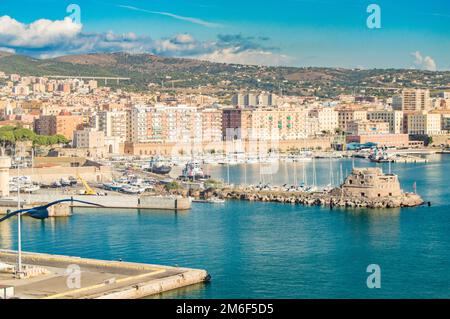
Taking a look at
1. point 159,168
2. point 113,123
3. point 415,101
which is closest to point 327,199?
point 159,168

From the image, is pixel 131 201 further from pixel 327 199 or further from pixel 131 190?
pixel 327 199

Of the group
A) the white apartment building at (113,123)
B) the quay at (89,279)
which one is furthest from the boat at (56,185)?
the white apartment building at (113,123)

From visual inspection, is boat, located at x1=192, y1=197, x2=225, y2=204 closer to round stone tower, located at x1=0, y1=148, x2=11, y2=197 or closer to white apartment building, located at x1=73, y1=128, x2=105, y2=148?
round stone tower, located at x1=0, y1=148, x2=11, y2=197

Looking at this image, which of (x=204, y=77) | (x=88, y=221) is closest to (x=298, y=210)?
(x=88, y=221)

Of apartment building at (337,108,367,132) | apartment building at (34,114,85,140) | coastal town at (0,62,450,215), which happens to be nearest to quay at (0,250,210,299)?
coastal town at (0,62,450,215)

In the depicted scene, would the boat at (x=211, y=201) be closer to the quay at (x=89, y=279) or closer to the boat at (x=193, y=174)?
the boat at (x=193, y=174)
